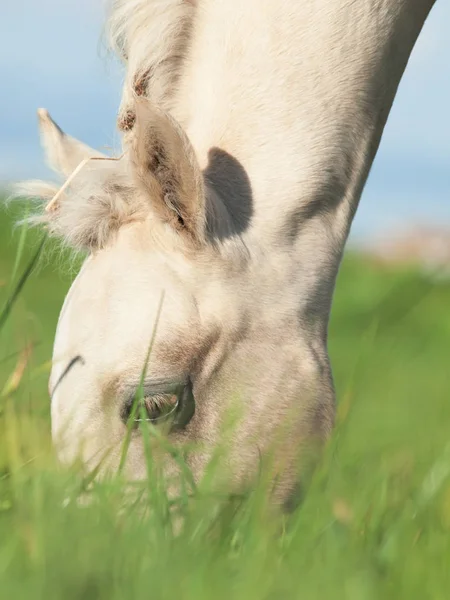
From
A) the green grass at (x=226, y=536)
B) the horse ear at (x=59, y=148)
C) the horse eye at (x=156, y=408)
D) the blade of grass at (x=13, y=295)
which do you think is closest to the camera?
the green grass at (x=226, y=536)

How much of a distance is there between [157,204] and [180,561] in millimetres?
930

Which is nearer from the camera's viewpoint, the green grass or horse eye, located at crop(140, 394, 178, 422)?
the green grass

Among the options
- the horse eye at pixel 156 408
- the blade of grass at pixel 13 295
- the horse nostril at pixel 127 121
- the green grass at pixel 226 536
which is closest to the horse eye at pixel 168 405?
the horse eye at pixel 156 408

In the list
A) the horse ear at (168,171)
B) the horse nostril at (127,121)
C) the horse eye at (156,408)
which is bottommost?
the horse eye at (156,408)

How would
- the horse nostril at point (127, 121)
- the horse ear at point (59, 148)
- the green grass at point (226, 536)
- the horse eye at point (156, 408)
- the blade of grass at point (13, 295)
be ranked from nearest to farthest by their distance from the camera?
the green grass at point (226, 536) → the blade of grass at point (13, 295) → the horse eye at point (156, 408) → the horse nostril at point (127, 121) → the horse ear at point (59, 148)

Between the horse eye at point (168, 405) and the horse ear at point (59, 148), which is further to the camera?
the horse ear at point (59, 148)

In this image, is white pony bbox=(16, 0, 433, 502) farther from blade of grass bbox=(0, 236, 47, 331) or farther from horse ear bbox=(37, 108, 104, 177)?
blade of grass bbox=(0, 236, 47, 331)

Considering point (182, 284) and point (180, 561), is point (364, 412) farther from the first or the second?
point (180, 561)

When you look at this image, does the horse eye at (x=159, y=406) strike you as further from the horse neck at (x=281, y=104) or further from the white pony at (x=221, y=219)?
the horse neck at (x=281, y=104)

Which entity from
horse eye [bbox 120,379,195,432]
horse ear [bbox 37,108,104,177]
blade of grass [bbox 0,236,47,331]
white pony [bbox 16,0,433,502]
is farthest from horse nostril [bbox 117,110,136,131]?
horse eye [bbox 120,379,195,432]

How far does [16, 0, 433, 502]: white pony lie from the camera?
1.82 metres

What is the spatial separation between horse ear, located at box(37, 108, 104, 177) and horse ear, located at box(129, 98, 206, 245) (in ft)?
0.90

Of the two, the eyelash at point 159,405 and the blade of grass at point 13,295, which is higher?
the blade of grass at point 13,295

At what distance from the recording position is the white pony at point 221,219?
1.82 m
